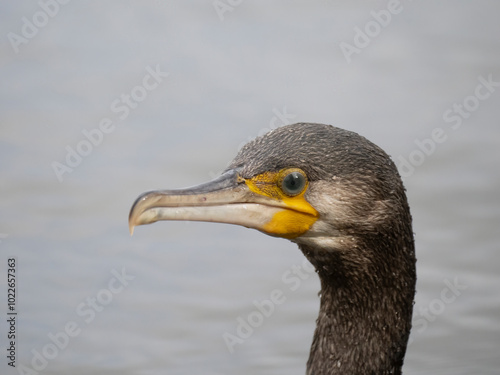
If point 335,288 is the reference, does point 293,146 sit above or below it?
above

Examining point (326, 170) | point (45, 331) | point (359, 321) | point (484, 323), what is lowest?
point (359, 321)

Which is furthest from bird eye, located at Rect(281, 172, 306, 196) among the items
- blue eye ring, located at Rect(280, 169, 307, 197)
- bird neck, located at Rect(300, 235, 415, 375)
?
bird neck, located at Rect(300, 235, 415, 375)

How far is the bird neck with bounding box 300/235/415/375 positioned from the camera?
413cm

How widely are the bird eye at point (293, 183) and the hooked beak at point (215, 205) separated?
0.06m

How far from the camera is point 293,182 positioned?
3990mm

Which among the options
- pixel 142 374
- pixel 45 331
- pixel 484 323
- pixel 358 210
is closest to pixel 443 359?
pixel 484 323

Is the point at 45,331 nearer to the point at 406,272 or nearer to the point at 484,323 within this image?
the point at 484,323

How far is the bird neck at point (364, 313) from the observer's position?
413 centimetres

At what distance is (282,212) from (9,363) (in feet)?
12.3

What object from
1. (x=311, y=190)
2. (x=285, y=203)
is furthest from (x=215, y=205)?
(x=311, y=190)

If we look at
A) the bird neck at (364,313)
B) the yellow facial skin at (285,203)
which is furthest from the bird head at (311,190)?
the bird neck at (364,313)

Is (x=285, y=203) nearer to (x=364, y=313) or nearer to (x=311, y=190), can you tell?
(x=311, y=190)

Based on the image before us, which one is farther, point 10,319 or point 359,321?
point 10,319

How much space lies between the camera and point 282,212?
4.03 m
